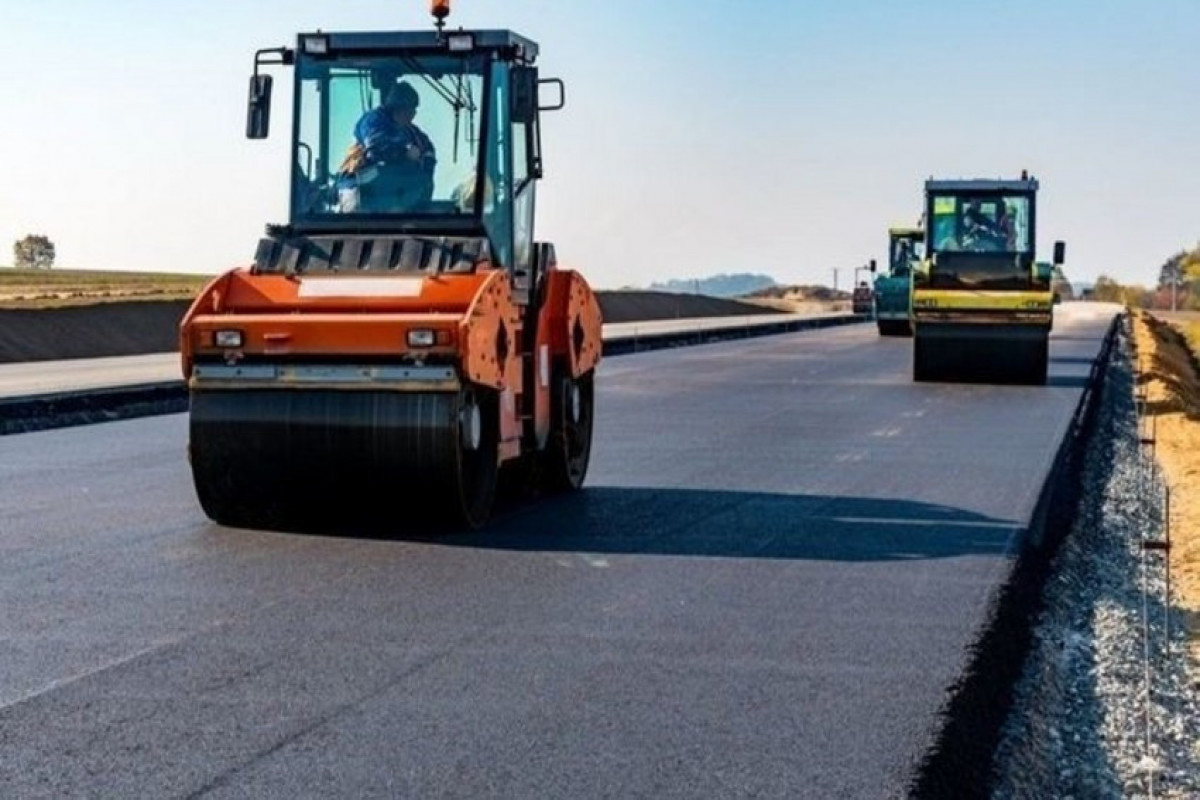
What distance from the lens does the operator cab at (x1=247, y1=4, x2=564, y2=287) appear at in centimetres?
1119

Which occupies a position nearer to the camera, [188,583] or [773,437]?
[188,583]

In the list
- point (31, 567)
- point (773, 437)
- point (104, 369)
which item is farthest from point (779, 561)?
point (104, 369)

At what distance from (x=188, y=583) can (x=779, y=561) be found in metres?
3.08

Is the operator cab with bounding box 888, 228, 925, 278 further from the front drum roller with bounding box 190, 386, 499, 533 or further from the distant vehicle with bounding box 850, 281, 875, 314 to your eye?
the front drum roller with bounding box 190, 386, 499, 533

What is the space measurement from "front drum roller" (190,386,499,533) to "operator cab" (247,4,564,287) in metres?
1.27

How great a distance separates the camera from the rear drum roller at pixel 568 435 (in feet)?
40.7

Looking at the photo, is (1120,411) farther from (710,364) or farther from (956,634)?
(956,634)

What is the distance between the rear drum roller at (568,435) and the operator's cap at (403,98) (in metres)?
2.15

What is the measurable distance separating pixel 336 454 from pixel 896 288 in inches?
1534

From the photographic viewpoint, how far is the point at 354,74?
11562 mm

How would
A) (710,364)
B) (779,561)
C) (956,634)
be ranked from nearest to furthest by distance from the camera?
(956,634), (779,561), (710,364)

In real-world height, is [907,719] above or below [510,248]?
below

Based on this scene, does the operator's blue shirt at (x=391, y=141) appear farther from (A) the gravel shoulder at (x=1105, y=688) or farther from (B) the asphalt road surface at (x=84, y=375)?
(B) the asphalt road surface at (x=84, y=375)

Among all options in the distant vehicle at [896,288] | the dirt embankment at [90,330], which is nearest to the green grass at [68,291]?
the dirt embankment at [90,330]
